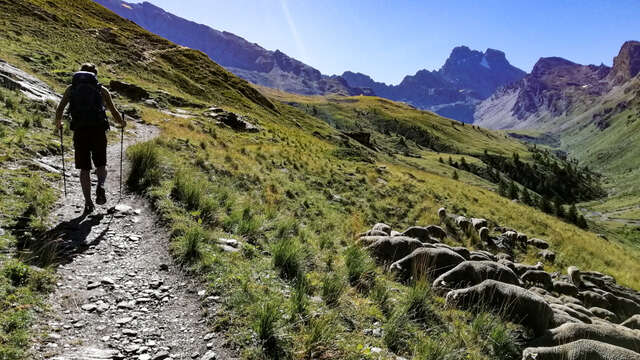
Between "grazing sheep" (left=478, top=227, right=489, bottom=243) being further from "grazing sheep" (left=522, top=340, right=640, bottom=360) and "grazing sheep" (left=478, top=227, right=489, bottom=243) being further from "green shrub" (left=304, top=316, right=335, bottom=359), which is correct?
"green shrub" (left=304, top=316, right=335, bottom=359)

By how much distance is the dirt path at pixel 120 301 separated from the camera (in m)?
4.49

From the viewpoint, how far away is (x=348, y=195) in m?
21.5

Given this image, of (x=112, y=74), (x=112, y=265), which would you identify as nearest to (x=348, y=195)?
(x=112, y=265)

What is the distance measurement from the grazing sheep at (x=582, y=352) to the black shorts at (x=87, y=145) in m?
11.0

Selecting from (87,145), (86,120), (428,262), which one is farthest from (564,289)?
(86,120)

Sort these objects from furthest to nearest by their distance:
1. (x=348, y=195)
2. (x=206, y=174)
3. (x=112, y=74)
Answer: (x=112, y=74), (x=348, y=195), (x=206, y=174)

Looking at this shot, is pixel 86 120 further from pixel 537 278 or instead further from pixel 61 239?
pixel 537 278

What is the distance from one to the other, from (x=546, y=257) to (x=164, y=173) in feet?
82.3

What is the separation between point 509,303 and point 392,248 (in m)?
3.73

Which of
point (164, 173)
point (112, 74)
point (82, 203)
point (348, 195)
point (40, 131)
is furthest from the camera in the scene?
point (112, 74)

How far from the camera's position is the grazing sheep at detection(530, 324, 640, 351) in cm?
667

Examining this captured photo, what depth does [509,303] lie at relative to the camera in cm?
720

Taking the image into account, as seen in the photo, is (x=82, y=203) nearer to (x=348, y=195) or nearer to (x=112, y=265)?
(x=112, y=265)

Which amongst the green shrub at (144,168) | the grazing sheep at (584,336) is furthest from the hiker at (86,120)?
the grazing sheep at (584,336)
